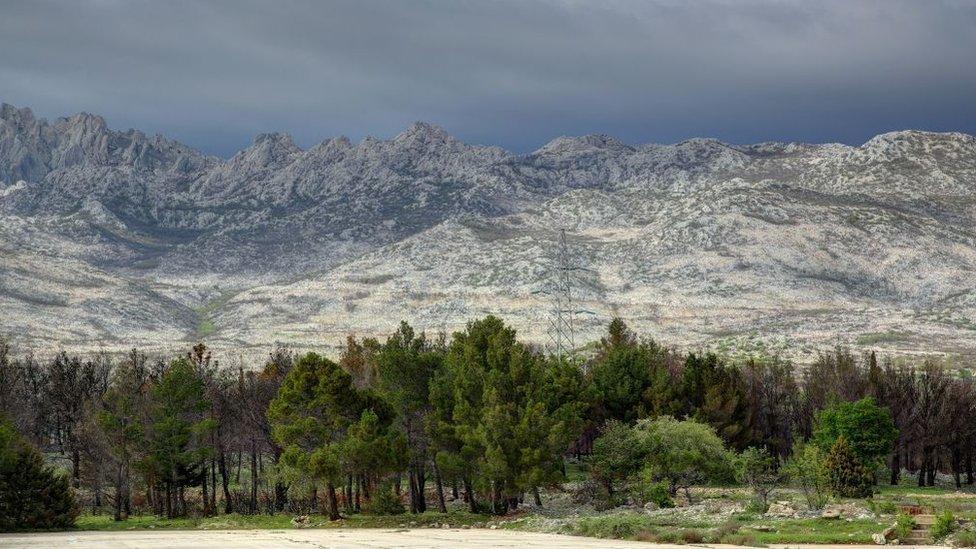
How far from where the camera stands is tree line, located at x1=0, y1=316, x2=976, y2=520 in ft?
200

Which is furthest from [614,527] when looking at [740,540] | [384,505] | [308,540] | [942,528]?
[384,505]

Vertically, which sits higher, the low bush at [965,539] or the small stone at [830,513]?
the low bush at [965,539]

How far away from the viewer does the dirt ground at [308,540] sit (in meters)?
43.2

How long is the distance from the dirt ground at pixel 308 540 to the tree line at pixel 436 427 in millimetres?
6654

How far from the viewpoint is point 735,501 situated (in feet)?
207

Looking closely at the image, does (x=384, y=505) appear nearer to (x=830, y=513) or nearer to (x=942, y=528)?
(x=830, y=513)

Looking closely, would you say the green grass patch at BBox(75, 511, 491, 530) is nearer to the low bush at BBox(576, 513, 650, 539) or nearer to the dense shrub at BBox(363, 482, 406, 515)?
the dense shrub at BBox(363, 482, 406, 515)

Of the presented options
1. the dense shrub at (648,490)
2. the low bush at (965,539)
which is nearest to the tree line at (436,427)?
the dense shrub at (648,490)

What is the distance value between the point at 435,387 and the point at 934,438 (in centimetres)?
4502

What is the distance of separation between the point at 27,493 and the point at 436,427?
25.4 m

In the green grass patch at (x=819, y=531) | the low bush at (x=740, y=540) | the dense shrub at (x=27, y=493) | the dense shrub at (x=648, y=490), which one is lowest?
the dense shrub at (x=648, y=490)

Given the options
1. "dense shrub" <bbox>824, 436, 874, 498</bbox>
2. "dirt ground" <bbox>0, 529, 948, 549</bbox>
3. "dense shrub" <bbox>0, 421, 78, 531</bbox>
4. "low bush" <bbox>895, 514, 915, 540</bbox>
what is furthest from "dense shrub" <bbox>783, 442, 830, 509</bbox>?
"dense shrub" <bbox>0, 421, 78, 531</bbox>

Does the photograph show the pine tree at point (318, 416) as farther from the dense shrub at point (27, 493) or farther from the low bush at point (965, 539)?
the low bush at point (965, 539)

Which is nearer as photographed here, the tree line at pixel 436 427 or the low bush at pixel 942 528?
the low bush at pixel 942 528
